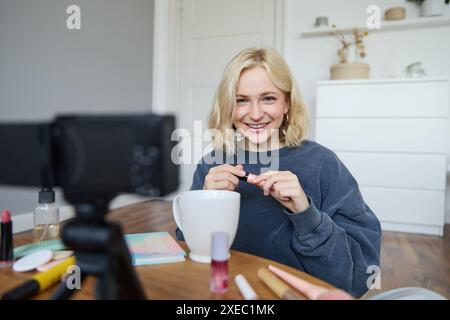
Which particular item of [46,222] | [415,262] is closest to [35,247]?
[46,222]

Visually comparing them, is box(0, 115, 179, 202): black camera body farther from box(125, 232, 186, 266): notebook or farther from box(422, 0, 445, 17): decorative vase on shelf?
box(422, 0, 445, 17): decorative vase on shelf

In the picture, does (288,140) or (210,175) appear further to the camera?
(288,140)

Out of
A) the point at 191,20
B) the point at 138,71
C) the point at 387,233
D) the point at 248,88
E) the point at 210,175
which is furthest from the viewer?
the point at 191,20

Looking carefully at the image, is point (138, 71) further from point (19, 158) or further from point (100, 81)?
point (19, 158)

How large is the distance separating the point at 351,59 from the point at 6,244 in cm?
284

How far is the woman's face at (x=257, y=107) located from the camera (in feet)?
2.72

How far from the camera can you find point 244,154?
854 mm

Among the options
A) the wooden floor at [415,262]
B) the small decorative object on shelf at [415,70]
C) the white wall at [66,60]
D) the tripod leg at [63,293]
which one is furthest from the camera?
the small decorative object on shelf at [415,70]

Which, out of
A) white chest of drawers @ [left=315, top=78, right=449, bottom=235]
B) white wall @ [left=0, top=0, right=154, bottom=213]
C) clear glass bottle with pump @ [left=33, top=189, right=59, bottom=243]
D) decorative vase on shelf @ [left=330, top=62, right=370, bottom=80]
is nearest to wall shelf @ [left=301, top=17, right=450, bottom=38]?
decorative vase on shelf @ [left=330, top=62, right=370, bottom=80]

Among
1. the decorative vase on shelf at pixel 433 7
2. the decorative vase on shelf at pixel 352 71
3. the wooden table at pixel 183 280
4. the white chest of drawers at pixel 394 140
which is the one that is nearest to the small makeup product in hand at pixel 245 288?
the wooden table at pixel 183 280

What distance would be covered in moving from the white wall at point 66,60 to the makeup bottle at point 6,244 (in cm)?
117

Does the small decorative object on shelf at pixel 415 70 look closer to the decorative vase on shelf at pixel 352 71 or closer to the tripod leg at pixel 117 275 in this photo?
the decorative vase on shelf at pixel 352 71
